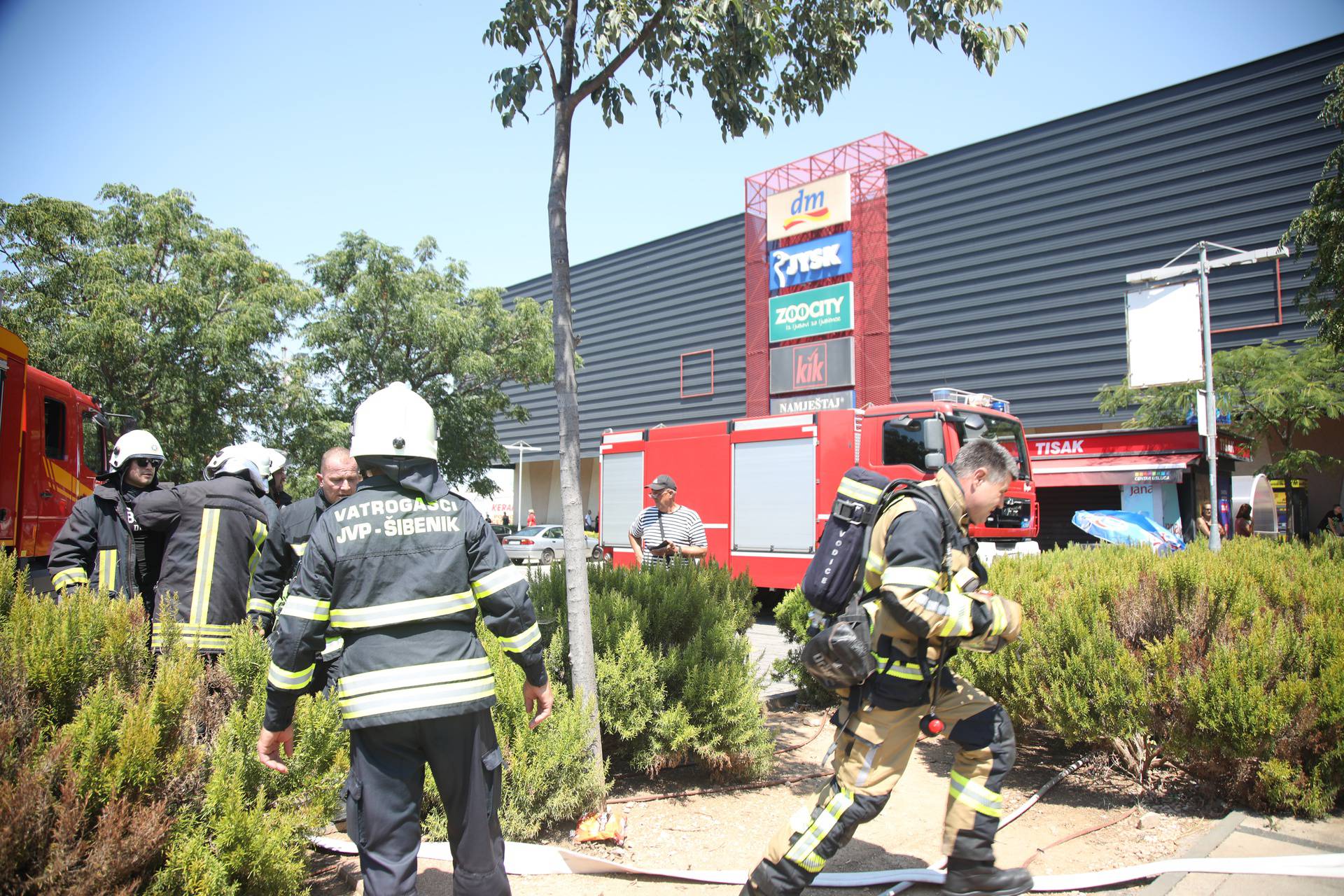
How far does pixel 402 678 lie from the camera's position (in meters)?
2.40

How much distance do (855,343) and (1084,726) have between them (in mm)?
Result: 19946

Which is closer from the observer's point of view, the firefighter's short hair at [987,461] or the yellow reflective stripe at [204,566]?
the firefighter's short hair at [987,461]

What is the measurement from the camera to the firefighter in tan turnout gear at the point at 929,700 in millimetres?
2912

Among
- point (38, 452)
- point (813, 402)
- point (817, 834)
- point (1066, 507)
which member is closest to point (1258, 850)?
point (817, 834)

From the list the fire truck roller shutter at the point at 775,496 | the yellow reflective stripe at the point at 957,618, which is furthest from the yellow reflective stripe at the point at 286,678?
the fire truck roller shutter at the point at 775,496

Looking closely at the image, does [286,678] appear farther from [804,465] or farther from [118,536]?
[804,465]

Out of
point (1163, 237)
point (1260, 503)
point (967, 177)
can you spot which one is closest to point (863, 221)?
point (967, 177)

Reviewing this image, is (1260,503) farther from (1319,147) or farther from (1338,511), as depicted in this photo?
(1319,147)

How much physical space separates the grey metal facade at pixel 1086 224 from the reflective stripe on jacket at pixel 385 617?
65.3 ft

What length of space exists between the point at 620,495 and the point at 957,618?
12.4m

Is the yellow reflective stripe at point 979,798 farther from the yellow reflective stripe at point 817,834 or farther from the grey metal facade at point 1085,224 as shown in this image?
the grey metal facade at point 1085,224

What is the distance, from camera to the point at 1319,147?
1672 centimetres

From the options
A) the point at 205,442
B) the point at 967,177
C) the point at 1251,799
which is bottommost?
the point at 1251,799

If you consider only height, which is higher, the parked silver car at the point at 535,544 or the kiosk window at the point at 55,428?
the kiosk window at the point at 55,428
